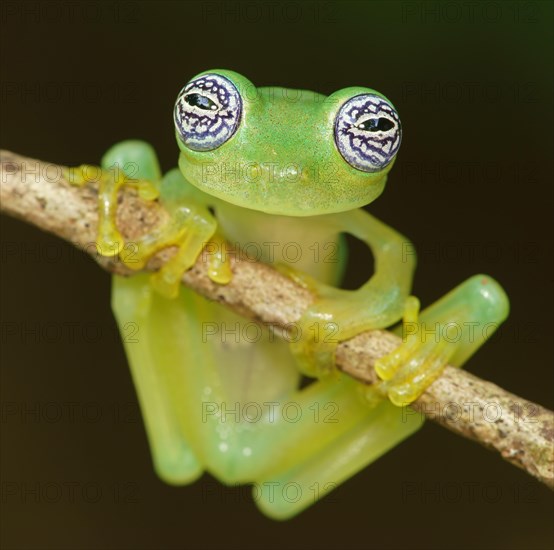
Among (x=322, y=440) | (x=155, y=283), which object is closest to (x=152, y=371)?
(x=155, y=283)

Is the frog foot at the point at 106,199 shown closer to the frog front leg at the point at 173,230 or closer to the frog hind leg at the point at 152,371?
the frog front leg at the point at 173,230

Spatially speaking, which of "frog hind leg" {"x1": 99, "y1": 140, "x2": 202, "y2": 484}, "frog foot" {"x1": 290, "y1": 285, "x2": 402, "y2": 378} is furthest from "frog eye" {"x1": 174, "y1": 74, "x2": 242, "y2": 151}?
"frog foot" {"x1": 290, "y1": 285, "x2": 402, "y2": 378}

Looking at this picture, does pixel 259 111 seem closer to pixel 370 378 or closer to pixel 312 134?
pixel 312 134

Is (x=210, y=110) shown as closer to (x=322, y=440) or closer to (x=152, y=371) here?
(x=152, y=371)

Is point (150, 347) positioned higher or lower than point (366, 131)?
lower

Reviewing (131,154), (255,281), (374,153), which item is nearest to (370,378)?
(255,281)

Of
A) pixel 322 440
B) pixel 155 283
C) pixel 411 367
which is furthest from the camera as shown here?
pixel 322 440
